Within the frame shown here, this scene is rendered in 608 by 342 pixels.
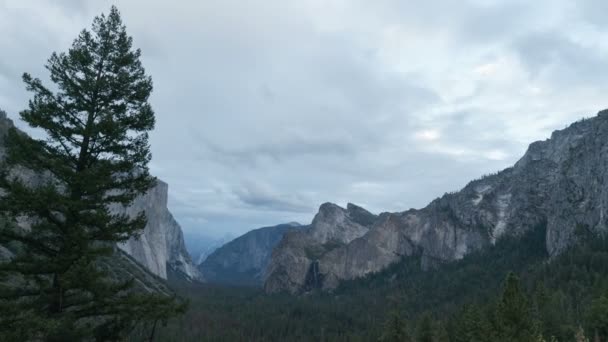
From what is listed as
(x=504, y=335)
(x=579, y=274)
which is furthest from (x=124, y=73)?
(x=579, y=274)

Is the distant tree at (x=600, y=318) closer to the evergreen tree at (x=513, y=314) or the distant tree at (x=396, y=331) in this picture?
the distant tree at (x=396, y=331)

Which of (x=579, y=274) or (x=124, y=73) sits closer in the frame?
(x=124, y=73)

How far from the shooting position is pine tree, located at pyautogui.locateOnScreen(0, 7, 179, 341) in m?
15.5

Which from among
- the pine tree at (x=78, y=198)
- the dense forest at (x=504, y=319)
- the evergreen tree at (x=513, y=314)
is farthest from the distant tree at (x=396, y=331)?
the pine tree at (x=78, y=198)

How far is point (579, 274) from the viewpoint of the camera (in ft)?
479

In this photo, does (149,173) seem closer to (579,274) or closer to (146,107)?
(146,107)

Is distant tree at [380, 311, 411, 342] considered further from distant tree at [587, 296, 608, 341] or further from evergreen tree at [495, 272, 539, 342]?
evergreen tree at [495, 272, 539, 342]

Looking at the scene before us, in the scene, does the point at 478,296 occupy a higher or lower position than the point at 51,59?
lower

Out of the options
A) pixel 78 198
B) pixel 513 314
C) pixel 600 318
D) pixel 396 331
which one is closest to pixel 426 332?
pixel 396 331

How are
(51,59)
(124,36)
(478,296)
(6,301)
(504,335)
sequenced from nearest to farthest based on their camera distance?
1. (6,301)
2. (51,59)
3. (124,36)
4. (504,335)
5. (478,296)

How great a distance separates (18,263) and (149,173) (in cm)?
578

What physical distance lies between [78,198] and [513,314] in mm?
33797

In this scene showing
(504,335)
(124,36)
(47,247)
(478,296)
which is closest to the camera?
(47,247)

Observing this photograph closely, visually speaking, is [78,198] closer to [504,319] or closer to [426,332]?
[504,319]
